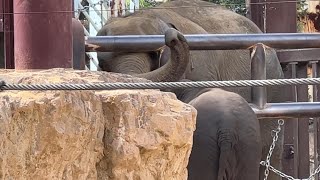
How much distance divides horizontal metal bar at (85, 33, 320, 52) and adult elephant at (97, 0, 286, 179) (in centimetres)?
66

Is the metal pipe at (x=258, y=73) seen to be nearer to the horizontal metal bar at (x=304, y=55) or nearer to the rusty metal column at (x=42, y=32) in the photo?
the horizontal metal bar at (x=304, y=55)

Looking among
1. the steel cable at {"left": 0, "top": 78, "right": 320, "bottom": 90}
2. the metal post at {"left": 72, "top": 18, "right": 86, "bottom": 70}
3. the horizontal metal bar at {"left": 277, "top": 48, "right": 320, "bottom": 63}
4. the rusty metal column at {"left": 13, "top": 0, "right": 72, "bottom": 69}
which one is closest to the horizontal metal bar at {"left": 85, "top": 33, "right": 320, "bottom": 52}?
the metal post at {"left": 72, "top": 18, "right": 86, "bottom": 70}

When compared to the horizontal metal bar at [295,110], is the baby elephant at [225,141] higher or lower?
lower

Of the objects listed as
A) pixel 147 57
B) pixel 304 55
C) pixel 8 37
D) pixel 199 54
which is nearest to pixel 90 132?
pixel 8 37

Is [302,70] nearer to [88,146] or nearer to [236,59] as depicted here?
[236,59]

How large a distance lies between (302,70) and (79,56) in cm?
179

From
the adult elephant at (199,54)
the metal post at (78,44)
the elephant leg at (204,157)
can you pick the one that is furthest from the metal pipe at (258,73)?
the metal post at (78,44)

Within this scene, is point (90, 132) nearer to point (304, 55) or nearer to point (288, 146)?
point (304, 55)

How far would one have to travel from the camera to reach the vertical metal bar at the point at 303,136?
5223 mm

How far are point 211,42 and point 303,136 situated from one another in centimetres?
129

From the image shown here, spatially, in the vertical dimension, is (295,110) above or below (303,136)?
above

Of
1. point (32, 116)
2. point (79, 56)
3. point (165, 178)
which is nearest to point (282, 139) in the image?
point (79, 56)

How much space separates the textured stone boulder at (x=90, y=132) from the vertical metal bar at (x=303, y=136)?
2839 millimetres

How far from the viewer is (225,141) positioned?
428 cm
